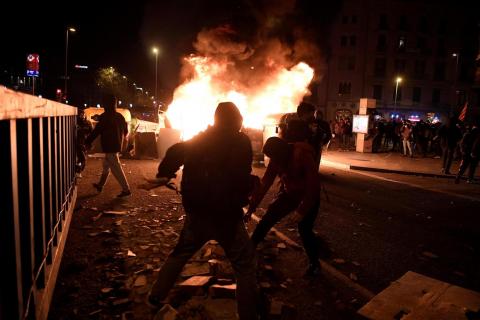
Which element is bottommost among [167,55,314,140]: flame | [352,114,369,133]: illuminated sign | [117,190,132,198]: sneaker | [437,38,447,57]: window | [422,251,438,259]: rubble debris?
[422,251,438,259]: rubble debris

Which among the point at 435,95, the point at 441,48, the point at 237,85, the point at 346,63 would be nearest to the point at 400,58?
the point at 441,48

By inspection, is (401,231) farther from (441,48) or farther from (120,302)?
(441,48)

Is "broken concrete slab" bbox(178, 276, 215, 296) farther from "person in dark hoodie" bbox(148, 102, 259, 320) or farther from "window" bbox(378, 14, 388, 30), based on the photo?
"window" bbox(378, 14, 388, 30)

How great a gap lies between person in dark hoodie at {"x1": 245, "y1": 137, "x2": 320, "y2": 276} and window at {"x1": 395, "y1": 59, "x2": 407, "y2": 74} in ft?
183

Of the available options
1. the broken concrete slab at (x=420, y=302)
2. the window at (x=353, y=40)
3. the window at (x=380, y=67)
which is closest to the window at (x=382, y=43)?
the window at (x=380, y=67)

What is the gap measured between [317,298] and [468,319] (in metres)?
1.38

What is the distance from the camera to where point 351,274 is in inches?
176

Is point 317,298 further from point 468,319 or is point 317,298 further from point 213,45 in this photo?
point 213,45

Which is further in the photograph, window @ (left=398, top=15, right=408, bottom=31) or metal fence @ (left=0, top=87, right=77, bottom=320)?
window @ (left=398, top=15, right=408, bottom=31)

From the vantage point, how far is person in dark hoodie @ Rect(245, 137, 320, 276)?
3911 mm

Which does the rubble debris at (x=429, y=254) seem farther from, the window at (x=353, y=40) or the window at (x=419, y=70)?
the window at (x=419, y=70)

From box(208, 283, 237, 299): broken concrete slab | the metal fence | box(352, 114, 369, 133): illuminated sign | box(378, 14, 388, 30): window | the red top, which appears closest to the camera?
the metal fence

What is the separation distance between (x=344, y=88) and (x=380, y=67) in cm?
612

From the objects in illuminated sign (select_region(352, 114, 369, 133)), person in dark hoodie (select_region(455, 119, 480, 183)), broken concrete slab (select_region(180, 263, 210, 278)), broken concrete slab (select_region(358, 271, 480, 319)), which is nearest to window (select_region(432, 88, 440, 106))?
illuminated sign (select_region(352, 114, 369, 133))
